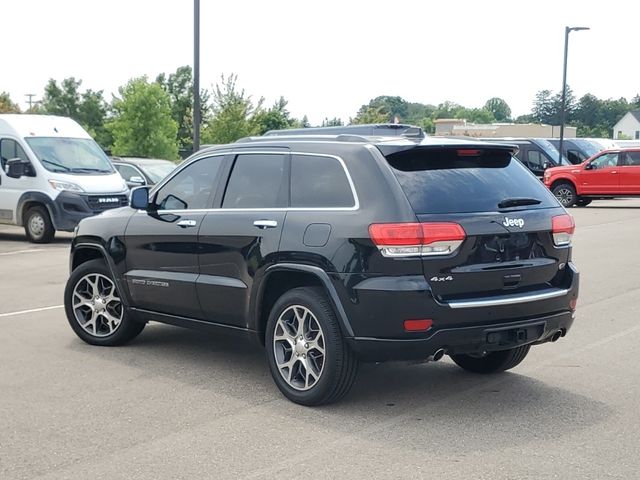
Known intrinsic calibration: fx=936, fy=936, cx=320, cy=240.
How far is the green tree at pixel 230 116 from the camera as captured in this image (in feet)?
157

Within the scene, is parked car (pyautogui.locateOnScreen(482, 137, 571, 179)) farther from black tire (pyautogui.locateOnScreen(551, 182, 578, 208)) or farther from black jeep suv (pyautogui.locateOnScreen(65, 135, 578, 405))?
black jeep suv (pyautogui.locateOnScreen(65, 135, 578, 405))

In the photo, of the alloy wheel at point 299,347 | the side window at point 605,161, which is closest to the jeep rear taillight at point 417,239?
the alloy wheel at point 299,347

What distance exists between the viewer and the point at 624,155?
93.0 feet

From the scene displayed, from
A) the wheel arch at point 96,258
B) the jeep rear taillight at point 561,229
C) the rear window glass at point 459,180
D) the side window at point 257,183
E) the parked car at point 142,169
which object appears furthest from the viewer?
the parked car at point 142,169

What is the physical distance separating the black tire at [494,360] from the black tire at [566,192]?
74.8 feet

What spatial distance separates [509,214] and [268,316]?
180cm

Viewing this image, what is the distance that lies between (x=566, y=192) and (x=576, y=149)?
11.5 metres

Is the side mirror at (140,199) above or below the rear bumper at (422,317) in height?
above

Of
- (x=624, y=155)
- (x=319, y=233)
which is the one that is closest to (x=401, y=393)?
(x=319, y=233)

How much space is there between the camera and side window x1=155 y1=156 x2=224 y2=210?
7.19m

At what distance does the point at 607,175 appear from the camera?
2823cm

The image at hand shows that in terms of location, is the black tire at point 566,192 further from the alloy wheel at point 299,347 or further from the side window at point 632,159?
the alloy wheel at point 299,347

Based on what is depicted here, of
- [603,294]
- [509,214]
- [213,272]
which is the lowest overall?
[603,294]

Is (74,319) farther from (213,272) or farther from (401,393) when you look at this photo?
(401,393)
